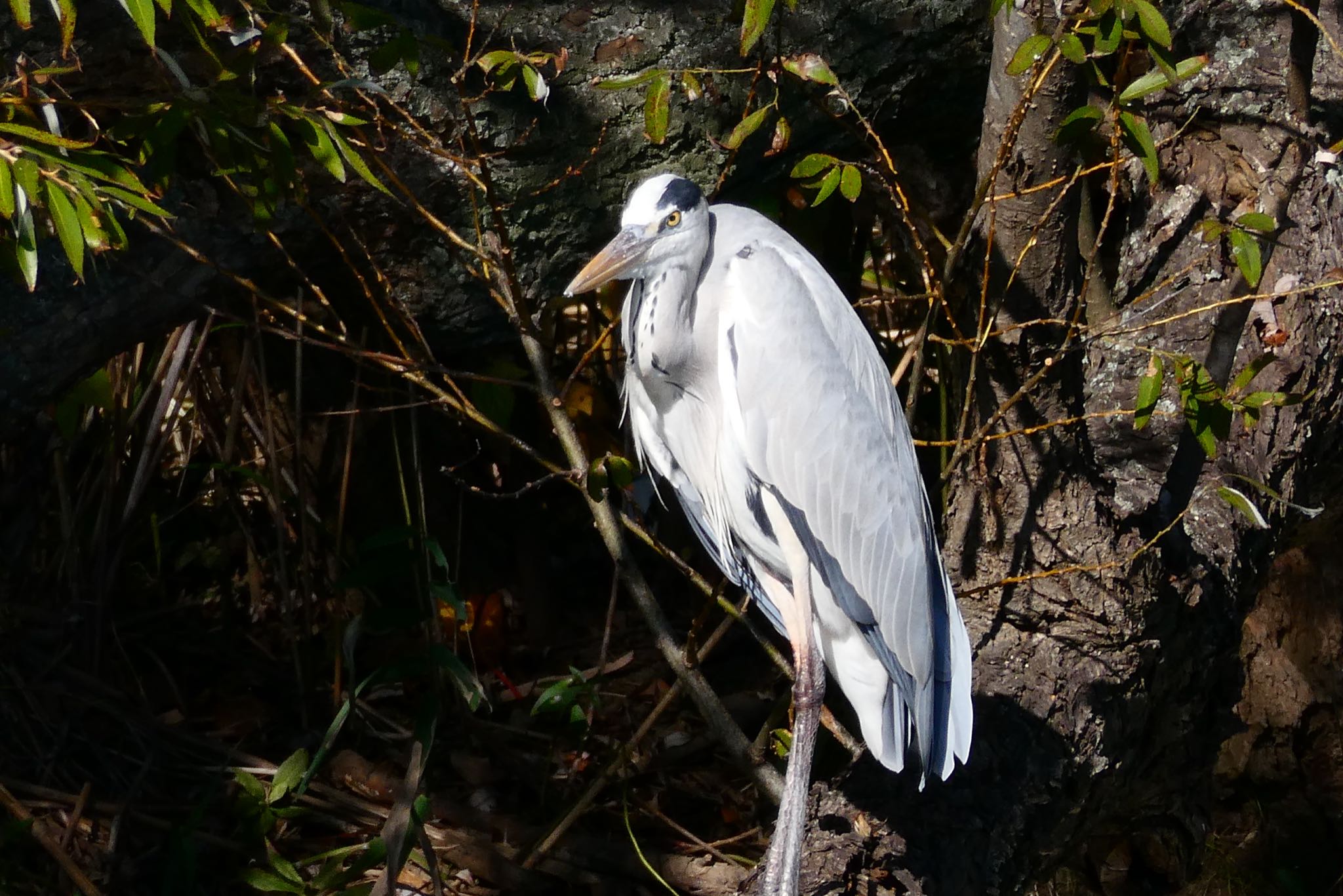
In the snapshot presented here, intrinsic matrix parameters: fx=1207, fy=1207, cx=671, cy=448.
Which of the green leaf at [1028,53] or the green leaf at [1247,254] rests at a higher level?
the green leaf at [1028,53]

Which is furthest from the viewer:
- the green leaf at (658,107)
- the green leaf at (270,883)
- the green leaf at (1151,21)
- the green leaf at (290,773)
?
the green leaf at (290,773)

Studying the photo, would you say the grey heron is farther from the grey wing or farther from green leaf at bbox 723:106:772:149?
green leaf at bbox 723:106:772:149

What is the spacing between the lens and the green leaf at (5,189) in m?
1.35

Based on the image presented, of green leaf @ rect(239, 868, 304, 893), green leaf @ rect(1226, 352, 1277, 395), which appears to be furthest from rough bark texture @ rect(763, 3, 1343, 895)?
green leaf @ rect(239, 868, 304, 893)

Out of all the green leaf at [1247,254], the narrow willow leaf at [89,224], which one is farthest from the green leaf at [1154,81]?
the narrow willow leaf at [89,224]

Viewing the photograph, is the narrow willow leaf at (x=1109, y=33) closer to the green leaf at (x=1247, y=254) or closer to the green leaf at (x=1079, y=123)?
the green leaf at (x=1079, y=123)

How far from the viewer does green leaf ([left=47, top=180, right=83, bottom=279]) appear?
1.40 metres

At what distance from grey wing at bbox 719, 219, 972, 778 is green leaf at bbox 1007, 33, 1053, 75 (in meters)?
0.65

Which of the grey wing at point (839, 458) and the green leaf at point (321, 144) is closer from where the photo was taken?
the green leaf at point (321, 144)

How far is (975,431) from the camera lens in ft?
7.75

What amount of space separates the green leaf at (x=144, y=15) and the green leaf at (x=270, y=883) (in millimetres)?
1746

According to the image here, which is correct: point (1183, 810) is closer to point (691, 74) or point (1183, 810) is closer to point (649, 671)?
point (649, 671)

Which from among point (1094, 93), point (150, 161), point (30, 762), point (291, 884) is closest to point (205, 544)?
point (30, 762)

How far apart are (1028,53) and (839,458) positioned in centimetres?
87
